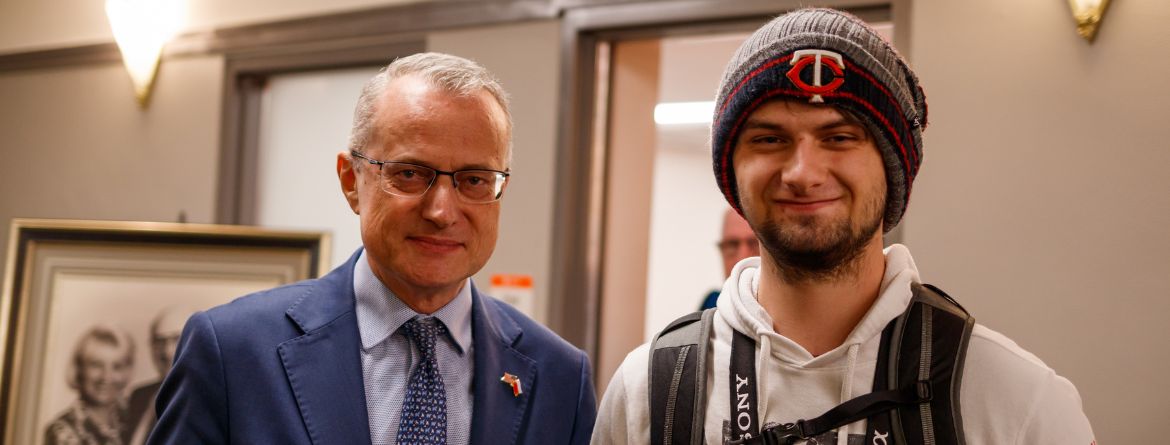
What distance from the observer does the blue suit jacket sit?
1.67 m

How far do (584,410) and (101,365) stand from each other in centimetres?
192

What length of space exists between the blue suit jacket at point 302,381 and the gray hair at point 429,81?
0.86ft

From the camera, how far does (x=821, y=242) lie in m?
1.43

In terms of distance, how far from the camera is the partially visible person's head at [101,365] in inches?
126

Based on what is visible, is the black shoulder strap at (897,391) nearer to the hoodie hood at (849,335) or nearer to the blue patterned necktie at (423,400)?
the hoodie hood at (849,335)

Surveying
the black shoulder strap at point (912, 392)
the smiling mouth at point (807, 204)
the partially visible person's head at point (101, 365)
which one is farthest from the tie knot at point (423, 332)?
the partially visible person's head at point (101, 365)

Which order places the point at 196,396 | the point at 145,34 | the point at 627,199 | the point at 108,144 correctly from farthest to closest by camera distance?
the point at 108,144, the point at 145,34, the point at 627,199, the point at 196,396

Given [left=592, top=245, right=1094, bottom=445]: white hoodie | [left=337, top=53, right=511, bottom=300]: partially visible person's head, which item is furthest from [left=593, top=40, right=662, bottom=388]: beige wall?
[left=592, top=245, right=1094, bottom=445]: white hoodie

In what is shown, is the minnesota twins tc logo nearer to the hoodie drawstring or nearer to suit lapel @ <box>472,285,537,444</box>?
the hoodie drawstring

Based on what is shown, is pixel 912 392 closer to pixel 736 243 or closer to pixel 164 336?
pixel 164 336

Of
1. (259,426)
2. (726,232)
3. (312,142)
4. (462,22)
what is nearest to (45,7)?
(312,142)

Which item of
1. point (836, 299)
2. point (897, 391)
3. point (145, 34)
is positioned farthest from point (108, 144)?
point (897, 391)

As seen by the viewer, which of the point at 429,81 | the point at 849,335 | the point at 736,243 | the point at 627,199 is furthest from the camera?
the point at 736,243

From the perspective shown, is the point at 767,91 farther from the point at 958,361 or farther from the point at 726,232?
the point at 726,232
